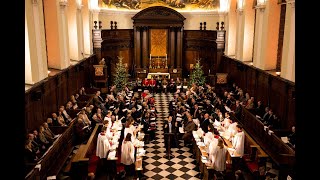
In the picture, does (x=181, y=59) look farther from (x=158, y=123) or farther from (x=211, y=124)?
(x=211, y=124)

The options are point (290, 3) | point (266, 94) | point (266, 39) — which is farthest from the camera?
point (266, 39)

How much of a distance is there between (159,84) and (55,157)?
528 inches

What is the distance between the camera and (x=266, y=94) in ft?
45.0

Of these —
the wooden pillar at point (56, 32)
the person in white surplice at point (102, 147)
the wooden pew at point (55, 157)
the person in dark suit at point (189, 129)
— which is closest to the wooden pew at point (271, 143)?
the person in dark suit at point (189, 129)

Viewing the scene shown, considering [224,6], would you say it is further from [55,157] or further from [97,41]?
[55,157]

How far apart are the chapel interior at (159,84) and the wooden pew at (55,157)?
3 centimetres

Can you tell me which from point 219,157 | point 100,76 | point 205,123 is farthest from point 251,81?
point 100,76

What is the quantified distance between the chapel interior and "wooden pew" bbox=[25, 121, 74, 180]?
3cm

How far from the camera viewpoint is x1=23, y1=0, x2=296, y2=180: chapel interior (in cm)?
964

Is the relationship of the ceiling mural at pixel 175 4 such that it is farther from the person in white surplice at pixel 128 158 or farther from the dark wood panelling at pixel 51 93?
the person in white surplice at pixel 128 158

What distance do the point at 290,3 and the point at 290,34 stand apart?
115cm

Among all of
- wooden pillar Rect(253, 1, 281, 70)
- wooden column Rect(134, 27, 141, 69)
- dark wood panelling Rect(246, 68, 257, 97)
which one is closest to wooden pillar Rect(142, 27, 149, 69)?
wooden column Rect(134, 27, 141, 69)

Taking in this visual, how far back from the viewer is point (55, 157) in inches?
368
